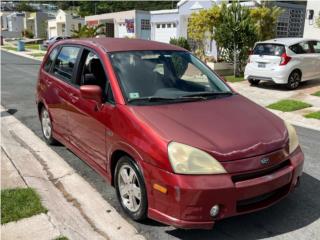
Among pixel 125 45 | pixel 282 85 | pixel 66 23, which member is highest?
pixel 66 23

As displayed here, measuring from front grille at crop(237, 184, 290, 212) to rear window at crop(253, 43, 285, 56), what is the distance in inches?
397

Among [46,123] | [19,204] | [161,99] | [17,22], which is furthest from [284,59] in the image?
[17,22]

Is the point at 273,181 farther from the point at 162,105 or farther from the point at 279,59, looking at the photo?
the point at 279,59

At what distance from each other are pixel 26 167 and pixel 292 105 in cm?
764

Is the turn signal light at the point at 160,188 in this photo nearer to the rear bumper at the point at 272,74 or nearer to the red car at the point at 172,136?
the red car at the point at 172,136

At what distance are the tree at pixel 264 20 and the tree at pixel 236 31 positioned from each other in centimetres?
50

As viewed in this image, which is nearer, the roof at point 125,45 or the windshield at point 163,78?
the windshield at point 163,78

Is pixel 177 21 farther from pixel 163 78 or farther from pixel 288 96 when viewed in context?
pixel 163 78

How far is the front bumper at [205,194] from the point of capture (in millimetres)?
3213

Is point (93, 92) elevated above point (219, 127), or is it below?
above

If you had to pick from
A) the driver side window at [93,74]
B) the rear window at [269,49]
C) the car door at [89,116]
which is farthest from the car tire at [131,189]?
the rear window at [269,49]

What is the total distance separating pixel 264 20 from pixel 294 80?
4.75 m

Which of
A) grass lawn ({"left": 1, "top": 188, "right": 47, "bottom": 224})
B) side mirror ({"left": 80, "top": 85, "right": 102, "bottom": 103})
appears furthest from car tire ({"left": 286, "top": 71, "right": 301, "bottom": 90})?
grass lawn ({"left": 1, "top": 188, "right": 47, "bottom": 224})

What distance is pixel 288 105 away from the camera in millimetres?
10625
